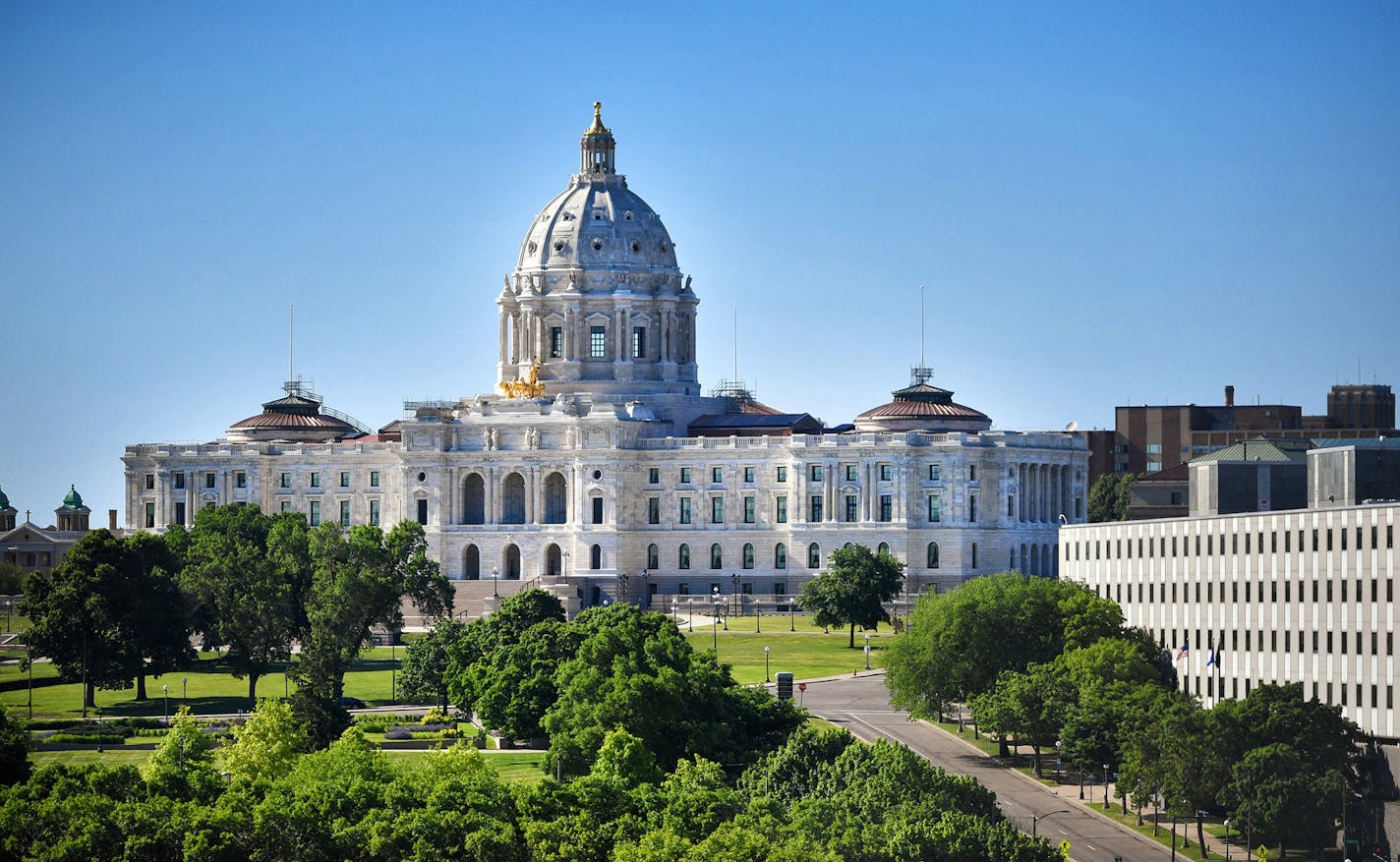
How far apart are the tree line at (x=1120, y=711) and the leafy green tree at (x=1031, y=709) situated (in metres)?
0.07

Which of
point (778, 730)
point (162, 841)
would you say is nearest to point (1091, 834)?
point (778, 730)

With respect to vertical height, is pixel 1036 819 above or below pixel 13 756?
below

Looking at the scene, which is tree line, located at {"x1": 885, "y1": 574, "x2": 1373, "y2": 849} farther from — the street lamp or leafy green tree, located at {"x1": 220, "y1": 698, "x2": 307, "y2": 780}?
leafy green tree, located at {"x1": 220, "y1": 698, "x2": 307, "y2": 780}

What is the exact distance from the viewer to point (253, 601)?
7254 inches

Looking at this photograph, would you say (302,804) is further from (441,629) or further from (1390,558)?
(441,629)

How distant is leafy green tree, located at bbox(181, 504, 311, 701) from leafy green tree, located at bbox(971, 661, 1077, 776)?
49.4 metres

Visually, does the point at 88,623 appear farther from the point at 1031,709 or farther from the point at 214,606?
the point at 1031,709

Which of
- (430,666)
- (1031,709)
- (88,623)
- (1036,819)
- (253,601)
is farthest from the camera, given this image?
(253,601)

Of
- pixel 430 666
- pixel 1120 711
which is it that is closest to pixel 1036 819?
pixel 1120 711

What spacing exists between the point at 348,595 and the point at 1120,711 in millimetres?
59279

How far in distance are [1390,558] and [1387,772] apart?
31.5 ft

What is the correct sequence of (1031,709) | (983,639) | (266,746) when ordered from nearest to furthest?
(266,746)
(1031,709)
(983,639)

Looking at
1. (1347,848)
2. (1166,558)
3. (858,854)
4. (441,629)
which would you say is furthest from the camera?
(441,629)

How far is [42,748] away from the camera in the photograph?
150m
